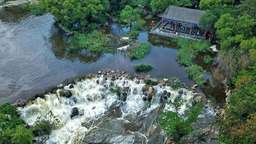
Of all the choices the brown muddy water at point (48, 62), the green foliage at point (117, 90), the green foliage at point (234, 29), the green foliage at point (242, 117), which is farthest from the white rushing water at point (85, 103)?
the green foliage at point (234, 29)

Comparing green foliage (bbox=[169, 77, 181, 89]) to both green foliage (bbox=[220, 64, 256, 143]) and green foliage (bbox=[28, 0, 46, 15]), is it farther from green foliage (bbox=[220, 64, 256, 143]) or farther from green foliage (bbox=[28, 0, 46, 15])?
green foliage (bbox=[28, 0, 46, 15])

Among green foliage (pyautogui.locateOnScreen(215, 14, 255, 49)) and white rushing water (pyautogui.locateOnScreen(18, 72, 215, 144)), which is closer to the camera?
white rushing water (pyautogui.locateOnScreen(18, 72, 215, 144))

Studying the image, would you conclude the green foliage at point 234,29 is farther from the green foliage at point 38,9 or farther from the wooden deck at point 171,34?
the green foliage at point 38,9

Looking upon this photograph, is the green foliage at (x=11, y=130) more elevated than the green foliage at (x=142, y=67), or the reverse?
the green foliage at (x=142, y=67)

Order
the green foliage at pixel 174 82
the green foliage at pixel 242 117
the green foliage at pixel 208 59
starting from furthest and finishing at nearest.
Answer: the green foliage at pixel 208 59 < the green foliage at pixel 174 82 < the green foliage at pixel 242 117

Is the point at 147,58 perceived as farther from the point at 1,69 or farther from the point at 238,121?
the point at 1,69

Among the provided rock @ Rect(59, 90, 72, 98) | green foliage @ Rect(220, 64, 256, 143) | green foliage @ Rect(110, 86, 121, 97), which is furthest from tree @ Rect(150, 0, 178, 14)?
rock @ Rect(59, 90, 72, 98)

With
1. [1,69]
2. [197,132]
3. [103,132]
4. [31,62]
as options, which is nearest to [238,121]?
[197,132]
